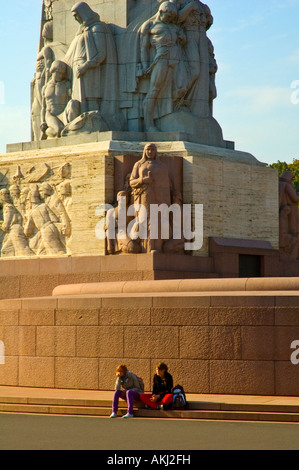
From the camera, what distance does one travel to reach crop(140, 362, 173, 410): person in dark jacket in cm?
1425

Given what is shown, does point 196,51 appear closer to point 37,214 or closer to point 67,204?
point 67,204

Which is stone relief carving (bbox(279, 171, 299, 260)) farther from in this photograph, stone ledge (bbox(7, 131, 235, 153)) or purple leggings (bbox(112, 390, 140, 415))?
purple leggings (bbox(112, 390, 140, 415))

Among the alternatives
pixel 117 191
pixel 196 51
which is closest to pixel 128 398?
pixel 117 191

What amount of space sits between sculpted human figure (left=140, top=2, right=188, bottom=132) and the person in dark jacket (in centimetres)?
904

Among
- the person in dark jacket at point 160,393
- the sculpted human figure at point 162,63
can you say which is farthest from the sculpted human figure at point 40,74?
the person in dark jacket at point 160,393

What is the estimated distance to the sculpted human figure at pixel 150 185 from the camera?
67.4 ft

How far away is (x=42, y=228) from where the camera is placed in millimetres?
22562

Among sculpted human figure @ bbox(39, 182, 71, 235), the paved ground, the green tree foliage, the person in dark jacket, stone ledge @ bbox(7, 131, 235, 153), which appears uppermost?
the green tree foliage

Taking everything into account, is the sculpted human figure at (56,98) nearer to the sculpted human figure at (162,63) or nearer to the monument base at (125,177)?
the monument base at (125,177)

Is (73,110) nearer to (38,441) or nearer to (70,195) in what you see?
(70,195)

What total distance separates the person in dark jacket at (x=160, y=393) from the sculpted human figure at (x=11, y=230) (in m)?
8.82

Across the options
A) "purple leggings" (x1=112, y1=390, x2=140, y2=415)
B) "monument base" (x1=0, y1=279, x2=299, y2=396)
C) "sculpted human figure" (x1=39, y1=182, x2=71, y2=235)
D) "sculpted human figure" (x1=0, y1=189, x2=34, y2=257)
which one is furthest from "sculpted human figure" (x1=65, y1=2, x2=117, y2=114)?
"purple leggings" (x1=112, y1=390, x2=140, y2=415)
